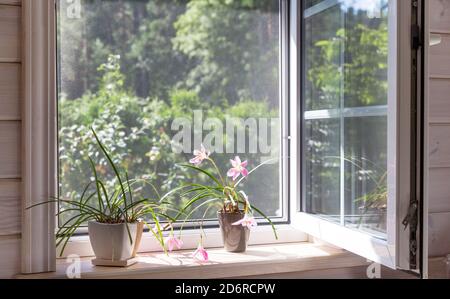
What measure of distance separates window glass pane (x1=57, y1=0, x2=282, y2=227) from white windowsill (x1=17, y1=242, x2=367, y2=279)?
292 mm

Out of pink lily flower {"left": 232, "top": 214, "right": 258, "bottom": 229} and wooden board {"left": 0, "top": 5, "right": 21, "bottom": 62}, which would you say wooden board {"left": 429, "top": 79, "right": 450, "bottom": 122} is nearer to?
pink lily flower {"left": 232, "top": 214, "right": 258, "bottom": 229}

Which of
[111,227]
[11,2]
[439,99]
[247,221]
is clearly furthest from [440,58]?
[11,2]

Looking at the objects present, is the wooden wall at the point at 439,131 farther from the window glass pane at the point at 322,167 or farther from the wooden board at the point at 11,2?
the wooden board at the point at 11,2

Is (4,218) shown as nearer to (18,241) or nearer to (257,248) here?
(18,241)

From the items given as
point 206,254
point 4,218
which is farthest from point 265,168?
point 4,218

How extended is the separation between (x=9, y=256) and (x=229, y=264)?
577mm

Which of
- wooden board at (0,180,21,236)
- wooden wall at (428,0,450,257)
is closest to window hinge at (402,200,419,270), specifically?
wooden wall at (428,0,450,257)

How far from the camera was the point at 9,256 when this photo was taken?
3.80ft

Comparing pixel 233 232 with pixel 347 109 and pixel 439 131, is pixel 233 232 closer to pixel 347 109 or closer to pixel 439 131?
pixel 347 109

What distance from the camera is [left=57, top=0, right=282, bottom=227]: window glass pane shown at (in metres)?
1.68

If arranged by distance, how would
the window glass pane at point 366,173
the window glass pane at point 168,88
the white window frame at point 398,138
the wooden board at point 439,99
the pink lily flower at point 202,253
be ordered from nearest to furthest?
the white window frame at point 398,138 < the window glass pane at point 366,173 < the pink lily flower at point 202,253 < the wooden board at point 439,99 < the window glass pane at point 168,88


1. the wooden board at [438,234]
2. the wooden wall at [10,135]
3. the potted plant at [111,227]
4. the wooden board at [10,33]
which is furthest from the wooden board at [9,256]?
the wooden board at [438,234]

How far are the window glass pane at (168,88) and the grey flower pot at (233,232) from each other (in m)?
0.29

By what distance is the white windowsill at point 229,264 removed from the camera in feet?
4.03
